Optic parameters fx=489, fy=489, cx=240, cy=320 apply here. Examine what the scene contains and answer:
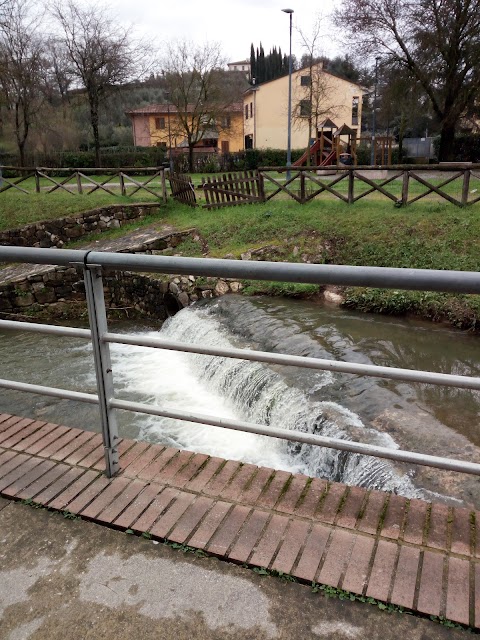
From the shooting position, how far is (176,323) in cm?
1063

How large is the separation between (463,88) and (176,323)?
→ 21.5 meters

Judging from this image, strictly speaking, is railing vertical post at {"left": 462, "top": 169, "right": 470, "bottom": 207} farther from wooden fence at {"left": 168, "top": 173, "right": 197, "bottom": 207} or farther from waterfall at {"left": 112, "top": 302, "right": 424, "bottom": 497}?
wooden fence at {"left": 168, "top": 173, "right": 197, "bottom": 207}

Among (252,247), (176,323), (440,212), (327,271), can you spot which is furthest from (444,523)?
(440,212)

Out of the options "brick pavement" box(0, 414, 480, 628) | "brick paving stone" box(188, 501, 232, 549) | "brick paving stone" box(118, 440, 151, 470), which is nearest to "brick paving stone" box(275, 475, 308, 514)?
"brick pavement" box(0, 414, 480, 628)

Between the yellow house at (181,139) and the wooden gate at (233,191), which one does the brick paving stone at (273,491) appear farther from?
the yellow house at (181,139)

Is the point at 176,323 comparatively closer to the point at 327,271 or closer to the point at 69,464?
the point at 69,464

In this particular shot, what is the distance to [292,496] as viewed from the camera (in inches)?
88.4

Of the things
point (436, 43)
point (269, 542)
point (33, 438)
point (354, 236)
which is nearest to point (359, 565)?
point (269, 542)

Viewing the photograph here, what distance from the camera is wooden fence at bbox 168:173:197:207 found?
16.3 m

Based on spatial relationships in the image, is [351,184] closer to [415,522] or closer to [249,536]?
[415,522]

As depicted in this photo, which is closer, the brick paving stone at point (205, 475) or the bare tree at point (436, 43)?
the brick paving stone at point (205, 475)

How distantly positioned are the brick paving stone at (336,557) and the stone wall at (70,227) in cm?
1416

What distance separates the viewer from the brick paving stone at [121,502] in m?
2.15

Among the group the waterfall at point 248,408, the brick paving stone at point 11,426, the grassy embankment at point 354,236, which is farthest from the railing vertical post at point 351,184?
the brick paving stone at point 11,426
